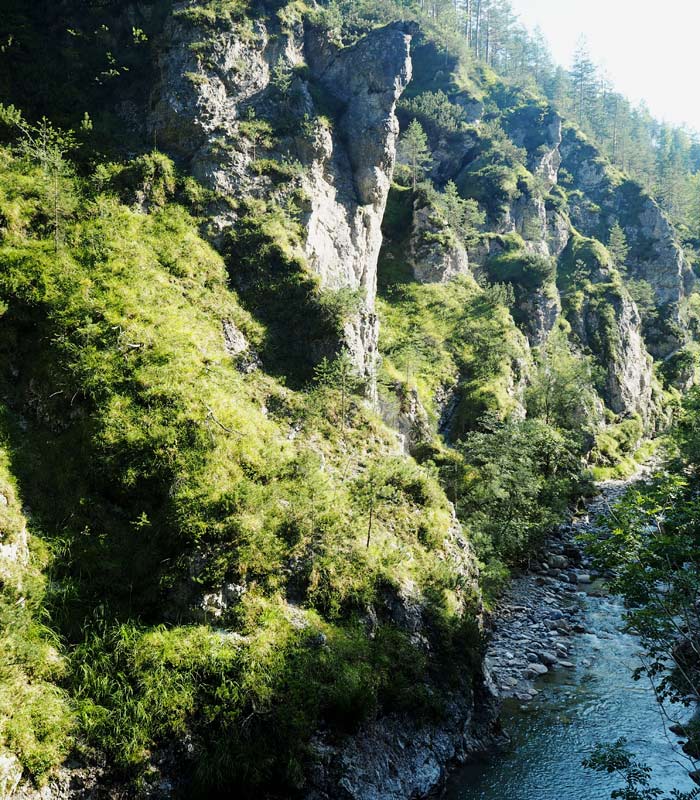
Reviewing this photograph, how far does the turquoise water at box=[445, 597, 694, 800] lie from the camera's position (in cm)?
1510

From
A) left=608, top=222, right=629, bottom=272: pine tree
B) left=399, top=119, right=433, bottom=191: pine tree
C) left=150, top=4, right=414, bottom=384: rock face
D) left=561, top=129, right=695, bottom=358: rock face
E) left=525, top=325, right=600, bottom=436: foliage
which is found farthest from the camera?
left=608, top=222, right=629, bottom=272: pine tree

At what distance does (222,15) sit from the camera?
36000 millimetres

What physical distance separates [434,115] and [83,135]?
5828 centimetres

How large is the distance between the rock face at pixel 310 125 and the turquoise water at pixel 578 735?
56.9 ft

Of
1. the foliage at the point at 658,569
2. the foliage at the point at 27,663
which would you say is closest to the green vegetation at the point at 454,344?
the foliage at the point at 658,569

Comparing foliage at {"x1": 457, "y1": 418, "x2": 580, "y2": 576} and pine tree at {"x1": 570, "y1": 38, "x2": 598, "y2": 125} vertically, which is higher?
pine tree at {"x1": 570, "y1": 38, "x2": 598, "y2": 125}

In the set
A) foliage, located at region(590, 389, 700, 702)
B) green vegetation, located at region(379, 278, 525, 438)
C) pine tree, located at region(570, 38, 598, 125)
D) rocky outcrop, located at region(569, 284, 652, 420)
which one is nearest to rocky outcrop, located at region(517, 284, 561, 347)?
green vegetation, located at region(379, 278, 525, 438)

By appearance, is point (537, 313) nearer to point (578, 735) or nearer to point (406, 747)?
point (578, 735)

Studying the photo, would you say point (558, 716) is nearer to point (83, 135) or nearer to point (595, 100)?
point (83, 135)

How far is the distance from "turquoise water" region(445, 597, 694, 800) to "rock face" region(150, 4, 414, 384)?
1734cm

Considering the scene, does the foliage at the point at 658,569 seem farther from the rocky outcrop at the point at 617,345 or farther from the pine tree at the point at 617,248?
the pine tree at the point at 617,248

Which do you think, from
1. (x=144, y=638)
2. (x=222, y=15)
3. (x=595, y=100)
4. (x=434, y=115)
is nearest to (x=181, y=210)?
(x=222, y=15)

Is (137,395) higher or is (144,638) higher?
(137,395)

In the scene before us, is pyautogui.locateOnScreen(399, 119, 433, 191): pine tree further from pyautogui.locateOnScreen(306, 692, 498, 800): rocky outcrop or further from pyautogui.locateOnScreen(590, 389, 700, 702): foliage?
pyautogui.locateOnScreen(306, 692, 498, 800): rocky outcrop
